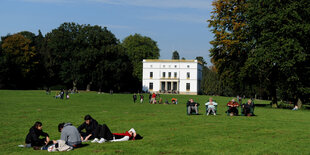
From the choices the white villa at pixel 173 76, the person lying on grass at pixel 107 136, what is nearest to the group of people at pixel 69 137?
the person lying on grass at pixel 107 136

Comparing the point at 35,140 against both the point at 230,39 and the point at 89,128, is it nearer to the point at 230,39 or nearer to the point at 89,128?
the point at 89,128

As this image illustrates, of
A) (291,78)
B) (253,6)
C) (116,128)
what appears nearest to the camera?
(116,128)

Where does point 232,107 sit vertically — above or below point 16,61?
below

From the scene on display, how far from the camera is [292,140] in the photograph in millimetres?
13359

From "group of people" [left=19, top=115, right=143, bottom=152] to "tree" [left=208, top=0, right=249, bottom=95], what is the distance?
28392 millimetres

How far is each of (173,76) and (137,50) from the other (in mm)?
13683

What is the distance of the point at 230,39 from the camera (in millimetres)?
40938

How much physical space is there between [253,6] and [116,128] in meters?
25.9

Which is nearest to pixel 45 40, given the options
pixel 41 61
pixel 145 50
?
pixel 41 61

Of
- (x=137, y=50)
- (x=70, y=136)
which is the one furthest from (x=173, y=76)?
(x=70, y=136)

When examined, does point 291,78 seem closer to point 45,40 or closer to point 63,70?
point 63,70

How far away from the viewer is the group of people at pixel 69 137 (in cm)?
1151

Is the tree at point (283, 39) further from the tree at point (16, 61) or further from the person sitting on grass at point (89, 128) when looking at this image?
the tree at point (16, 61)

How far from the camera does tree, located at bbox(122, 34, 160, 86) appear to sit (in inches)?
4568
